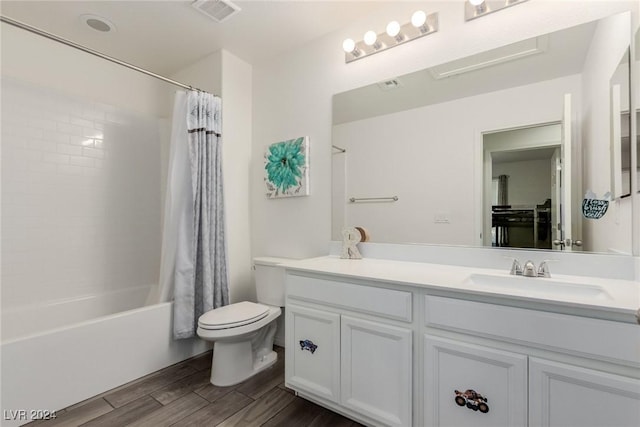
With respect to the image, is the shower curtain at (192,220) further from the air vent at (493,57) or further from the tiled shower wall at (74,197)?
the air vent at (493,57)

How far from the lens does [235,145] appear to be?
2.47 m

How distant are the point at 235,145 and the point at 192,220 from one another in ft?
2.47

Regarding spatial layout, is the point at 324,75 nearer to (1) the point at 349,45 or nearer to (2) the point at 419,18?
(1) the point at 349,45

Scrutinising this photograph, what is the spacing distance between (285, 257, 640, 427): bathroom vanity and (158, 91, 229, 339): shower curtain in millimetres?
804

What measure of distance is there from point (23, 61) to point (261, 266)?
233 centimetres

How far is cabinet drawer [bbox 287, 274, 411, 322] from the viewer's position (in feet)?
4.22

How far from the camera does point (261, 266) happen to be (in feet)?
7.32

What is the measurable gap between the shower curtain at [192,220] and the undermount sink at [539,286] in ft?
5.65

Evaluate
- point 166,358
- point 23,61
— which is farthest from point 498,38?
point 23,61

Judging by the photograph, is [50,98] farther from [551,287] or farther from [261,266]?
[551,287]

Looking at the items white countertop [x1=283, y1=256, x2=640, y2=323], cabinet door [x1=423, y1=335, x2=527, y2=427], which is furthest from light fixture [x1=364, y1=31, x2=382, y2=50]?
cabinet door [x1=423, y1=335, x2=527, y2=427]

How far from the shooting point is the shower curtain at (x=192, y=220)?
207 cm

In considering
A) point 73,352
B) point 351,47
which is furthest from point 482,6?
point 73,352

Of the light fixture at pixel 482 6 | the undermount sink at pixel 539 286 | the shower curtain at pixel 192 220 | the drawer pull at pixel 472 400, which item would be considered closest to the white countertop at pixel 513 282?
the undermount sink at pixel 539 286
